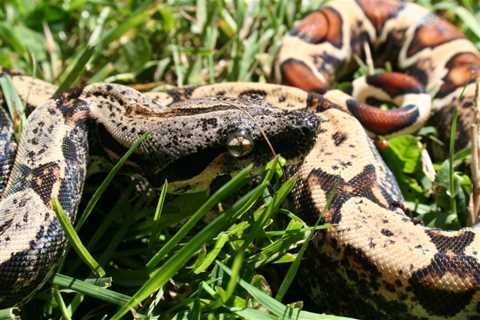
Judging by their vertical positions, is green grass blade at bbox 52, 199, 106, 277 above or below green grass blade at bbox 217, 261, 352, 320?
above

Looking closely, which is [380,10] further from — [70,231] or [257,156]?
[70,231]

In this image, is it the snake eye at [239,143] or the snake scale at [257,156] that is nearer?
the snake scale at [257,156]

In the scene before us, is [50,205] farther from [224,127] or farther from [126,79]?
[126,79]

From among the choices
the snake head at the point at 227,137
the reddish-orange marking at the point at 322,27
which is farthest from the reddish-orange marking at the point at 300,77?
the snake head at the point at 227,137

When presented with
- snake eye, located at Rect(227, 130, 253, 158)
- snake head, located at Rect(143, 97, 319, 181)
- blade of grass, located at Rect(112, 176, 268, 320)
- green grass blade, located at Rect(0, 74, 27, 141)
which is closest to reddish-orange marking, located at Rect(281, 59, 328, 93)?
snake head, located at Rect(143, 97, 319, 181)

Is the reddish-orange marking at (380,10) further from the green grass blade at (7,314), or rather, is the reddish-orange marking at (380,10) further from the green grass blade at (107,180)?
the green grass blade at (7,314)

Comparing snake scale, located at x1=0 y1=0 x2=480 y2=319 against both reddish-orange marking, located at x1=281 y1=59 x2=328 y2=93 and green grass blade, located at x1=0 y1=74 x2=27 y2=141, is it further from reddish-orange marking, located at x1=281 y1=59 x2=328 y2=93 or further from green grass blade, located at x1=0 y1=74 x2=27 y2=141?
reddish-orange marking, located at x1=281 y1=59 x2=328 y2=93

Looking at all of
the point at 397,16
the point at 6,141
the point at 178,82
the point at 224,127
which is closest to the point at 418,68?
the point at 397,16
